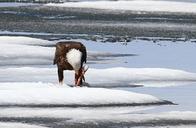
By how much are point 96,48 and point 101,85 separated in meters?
7.18

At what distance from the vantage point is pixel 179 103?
43.1 feet

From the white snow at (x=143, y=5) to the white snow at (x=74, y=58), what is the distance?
23583mm

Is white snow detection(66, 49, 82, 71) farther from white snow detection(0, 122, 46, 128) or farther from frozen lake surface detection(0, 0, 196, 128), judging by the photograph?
white snow detection(0, 122, 46, 128)

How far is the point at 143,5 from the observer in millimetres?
40875

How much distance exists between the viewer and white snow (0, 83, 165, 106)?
12.5 m

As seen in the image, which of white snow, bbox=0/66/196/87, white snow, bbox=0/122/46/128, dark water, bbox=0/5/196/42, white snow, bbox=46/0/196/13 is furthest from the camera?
white snow, bbox=46/0/196/13

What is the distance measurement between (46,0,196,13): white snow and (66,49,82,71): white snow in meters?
23.6

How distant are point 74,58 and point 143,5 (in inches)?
1051

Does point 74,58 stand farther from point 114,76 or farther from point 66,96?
point 114,76

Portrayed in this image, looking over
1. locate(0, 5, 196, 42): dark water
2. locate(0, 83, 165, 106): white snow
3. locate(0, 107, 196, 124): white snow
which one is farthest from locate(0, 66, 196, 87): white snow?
locate(0, 5, 196, 42): dark water

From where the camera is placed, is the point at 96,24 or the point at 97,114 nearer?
the point at 97,114

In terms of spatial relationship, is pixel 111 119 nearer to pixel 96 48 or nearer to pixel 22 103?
pixel 22 103

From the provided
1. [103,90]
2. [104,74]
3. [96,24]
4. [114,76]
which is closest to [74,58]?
[103,90]

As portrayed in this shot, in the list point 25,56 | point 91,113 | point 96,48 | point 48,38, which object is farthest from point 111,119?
point 48,38
